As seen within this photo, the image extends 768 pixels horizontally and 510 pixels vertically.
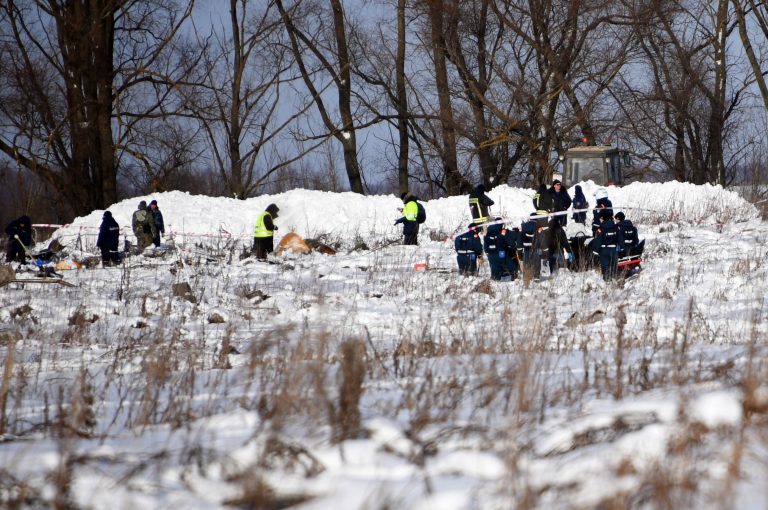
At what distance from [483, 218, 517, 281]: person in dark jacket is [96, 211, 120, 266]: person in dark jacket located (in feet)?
28.7

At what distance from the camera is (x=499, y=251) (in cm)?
1337

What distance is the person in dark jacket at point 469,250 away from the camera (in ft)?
45.6

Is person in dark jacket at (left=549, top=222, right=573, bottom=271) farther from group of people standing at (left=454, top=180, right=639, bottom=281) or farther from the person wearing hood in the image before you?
the person wearing hood

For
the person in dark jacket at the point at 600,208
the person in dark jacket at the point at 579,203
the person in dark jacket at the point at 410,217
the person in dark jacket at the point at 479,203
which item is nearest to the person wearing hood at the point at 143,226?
the person in dark jacket at the point at 410,217

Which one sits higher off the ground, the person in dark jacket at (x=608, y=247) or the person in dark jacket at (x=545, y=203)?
the person in dark jacket at (x=545, y=203)

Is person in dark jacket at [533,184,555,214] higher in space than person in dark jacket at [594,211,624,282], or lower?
higher

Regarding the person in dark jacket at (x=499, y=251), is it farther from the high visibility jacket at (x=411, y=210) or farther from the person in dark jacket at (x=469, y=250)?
the high visibility jacket at (x=411, y=210)

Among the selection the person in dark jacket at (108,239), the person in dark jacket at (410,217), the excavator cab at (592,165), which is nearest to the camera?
the person in dark jacket at (108,239)

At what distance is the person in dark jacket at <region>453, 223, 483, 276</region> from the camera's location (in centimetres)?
1389

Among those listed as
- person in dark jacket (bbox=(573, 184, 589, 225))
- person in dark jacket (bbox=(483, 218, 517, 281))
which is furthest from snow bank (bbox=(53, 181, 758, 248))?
person in dark jacket (bbox=(483, 218, 517, 281))

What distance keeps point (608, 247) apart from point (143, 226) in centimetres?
1291

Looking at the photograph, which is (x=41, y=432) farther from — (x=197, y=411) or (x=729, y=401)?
(x=729, y=401)

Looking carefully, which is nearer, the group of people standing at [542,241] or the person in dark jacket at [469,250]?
the group of people standing at [542,241]

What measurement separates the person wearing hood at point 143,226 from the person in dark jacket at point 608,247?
40.7ft
